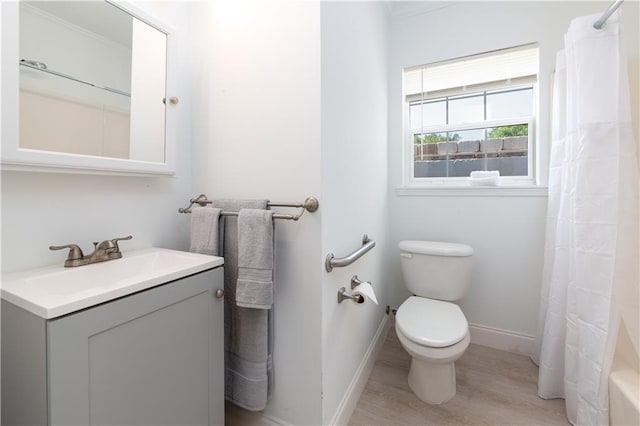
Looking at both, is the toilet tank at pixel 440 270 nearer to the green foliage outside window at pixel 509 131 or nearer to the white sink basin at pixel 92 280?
the green foliage outside window at pixel 509 131

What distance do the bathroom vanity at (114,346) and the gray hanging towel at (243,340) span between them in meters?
0.10

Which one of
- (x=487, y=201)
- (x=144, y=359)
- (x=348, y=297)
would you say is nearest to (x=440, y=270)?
(x=487, y=201)

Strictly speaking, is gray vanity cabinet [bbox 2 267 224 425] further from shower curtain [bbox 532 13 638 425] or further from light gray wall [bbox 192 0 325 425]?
shower curtain [bbox 532 13 638 425]

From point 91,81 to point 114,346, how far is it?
95 centimetres

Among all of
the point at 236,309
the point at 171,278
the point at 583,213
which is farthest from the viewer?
the point at 583,213

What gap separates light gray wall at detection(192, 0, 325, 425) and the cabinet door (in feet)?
0.91

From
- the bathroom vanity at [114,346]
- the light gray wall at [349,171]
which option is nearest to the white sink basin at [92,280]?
the bathroom vanity at [114,346]

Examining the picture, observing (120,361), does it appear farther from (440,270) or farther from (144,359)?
(440,270)

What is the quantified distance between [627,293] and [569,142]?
0.73 meters

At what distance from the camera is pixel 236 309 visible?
44.6 inches

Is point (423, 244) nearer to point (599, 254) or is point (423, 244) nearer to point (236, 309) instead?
point (599, 254)

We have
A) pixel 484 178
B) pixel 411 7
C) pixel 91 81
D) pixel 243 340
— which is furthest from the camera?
pixel 411 7

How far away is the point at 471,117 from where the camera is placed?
196 centimetres

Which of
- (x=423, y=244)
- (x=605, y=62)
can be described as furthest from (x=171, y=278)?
(x=605, y=62)
